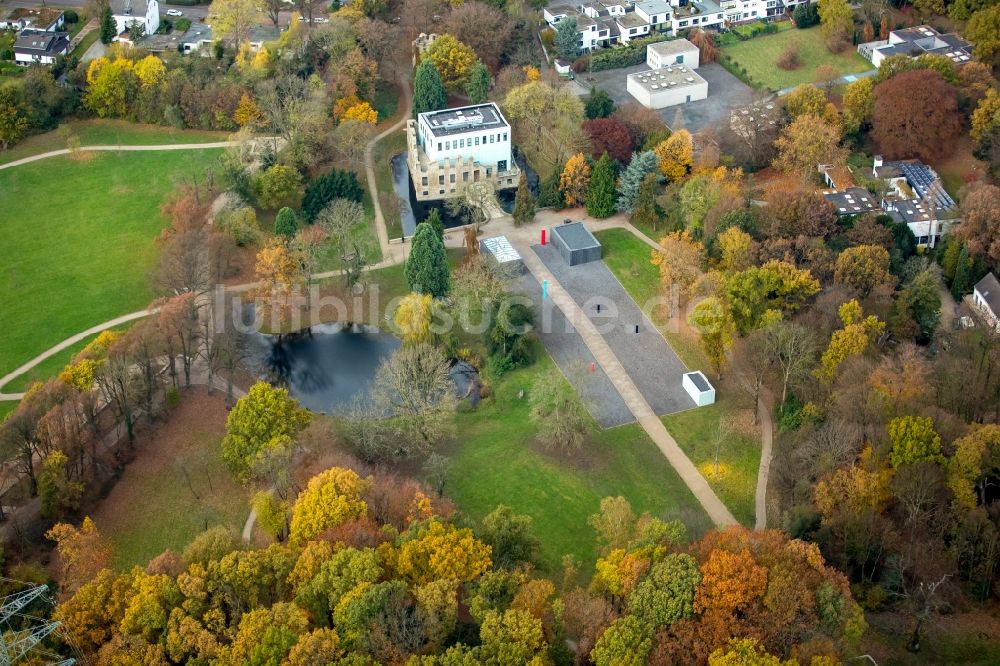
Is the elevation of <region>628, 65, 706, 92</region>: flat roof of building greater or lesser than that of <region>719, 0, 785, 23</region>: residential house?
lesser

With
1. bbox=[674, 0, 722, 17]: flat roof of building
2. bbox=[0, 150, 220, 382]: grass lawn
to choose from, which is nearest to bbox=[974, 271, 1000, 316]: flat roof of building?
bbox=[674, 0, 722, 17]: flat roof of building

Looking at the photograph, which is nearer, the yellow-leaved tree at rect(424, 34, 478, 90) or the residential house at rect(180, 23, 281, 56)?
the yellow-leaved tree at rect(424, 34, 478, 90)

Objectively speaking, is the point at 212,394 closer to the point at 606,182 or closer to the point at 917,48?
the point at 606,182

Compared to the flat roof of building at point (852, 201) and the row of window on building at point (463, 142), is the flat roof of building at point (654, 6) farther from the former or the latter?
the flat roof of building at point (852, 201)

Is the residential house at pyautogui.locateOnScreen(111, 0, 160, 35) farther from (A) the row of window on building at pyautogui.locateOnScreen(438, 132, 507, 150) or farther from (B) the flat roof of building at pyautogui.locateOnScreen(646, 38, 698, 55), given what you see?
(B) the flat roof of building at pyautogui.locateOnScreen(646, 38, 698, 55)

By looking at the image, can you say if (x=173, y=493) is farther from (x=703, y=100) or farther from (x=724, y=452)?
(x=703, y=100)

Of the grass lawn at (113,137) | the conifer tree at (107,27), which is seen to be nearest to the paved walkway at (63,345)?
the grass lawn at (113,137)

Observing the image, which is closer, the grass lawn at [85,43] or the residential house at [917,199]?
the residential house at [917,199]
